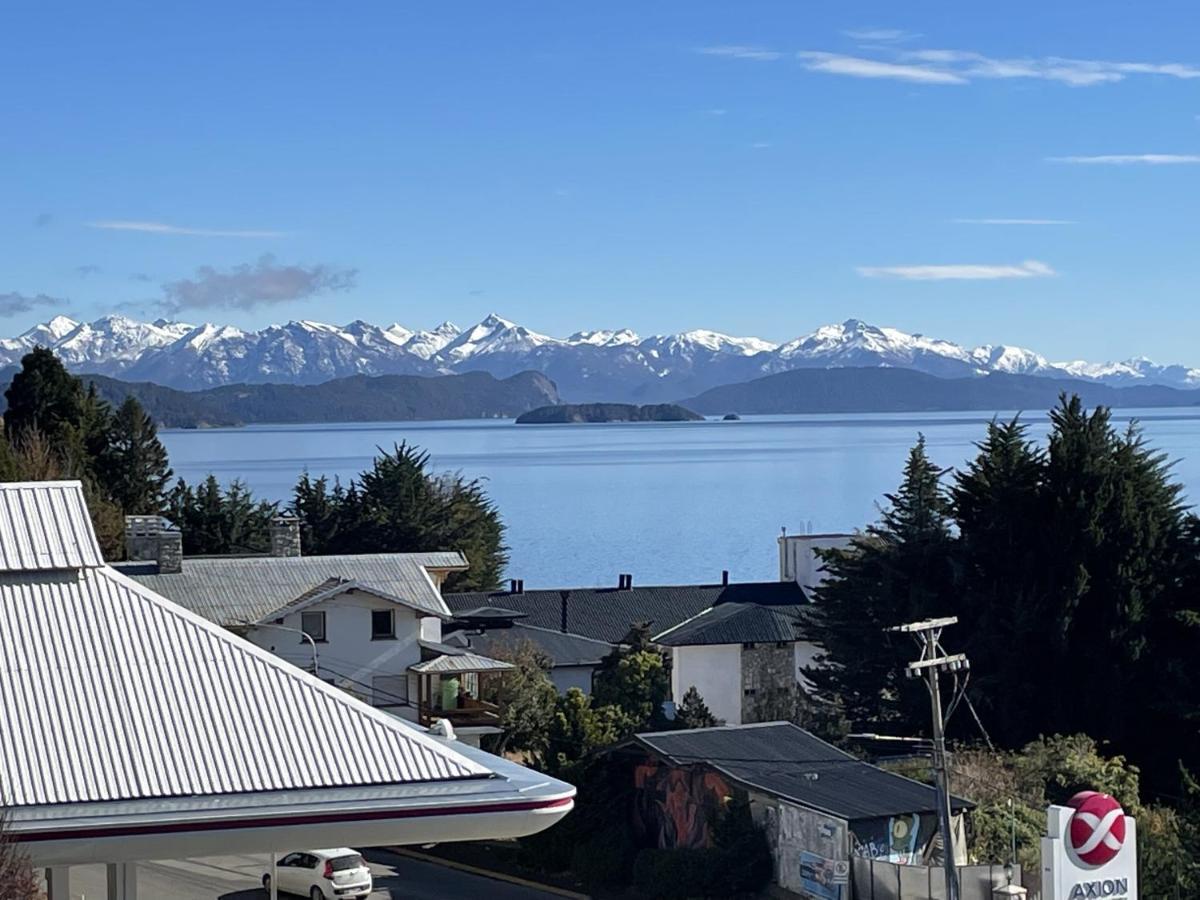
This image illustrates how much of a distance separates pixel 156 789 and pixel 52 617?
7.39ft

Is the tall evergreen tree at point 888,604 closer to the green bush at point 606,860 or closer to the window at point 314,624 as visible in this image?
the green bush at point 606,860

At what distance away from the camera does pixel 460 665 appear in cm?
4109

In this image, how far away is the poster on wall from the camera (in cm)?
2700

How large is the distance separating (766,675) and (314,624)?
1462 centimetres

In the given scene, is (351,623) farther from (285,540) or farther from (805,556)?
(805,556)

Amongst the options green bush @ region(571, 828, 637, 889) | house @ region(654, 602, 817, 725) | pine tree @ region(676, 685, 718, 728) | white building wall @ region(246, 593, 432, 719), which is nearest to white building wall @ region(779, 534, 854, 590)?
house @ region(654, 602, 817, 725)

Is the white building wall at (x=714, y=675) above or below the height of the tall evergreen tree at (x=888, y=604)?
below

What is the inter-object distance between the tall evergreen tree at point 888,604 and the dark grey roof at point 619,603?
14604 mm

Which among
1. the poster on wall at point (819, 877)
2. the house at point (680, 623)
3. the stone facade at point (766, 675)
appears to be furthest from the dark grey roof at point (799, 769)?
the house at point (680, 623)

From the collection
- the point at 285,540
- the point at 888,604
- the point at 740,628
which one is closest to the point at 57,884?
the point at 888,604

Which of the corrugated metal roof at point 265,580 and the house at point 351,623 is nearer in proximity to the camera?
the house at point 351,623

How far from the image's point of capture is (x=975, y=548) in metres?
41.2

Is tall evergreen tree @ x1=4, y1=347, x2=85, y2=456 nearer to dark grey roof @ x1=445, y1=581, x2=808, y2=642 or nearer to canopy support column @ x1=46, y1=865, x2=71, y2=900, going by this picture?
dark grey roof @ x1=445, y1=581, x2=808, y2=642

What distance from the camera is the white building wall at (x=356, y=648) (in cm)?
4184
